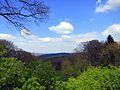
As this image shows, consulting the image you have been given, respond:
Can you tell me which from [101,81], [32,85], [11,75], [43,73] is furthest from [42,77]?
[101,81]

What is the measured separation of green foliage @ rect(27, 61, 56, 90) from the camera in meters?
17.4

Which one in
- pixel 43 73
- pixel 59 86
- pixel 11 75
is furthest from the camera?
pixel 59 86

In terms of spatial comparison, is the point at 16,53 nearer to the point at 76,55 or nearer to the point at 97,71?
the point at 76,55

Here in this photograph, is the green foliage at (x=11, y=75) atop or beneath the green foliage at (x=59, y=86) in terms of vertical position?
atop

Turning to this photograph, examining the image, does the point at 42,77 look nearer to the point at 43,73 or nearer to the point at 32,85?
the point at 43,73

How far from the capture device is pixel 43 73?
57.3ft

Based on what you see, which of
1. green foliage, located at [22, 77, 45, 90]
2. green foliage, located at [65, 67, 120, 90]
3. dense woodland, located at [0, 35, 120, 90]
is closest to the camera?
green foliage, located at [22, 77, 45, 90]

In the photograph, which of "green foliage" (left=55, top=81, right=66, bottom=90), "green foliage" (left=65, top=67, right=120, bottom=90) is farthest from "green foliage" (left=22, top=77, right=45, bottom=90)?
"green foliage" (left=65, top=67, right=120, bottom=90)

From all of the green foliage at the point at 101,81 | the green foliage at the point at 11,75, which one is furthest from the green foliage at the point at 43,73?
the green foliage at the point at 101,81

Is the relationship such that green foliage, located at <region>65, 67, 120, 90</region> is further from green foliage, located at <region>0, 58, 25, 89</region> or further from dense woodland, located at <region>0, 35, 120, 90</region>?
green foliage, located at <region>0, 58, 25, 89</region>

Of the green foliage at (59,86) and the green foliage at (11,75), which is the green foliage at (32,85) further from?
the green foliage at (59,86)

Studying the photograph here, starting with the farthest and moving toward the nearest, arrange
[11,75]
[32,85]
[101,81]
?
[101,81] → [11,75] → [32,85]

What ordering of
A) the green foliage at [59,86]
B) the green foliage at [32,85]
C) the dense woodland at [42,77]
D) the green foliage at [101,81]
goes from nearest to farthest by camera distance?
the green foliage at [32,85]
the dense woodland at [42,77]
the green foliage at [59,86]
the green foliage at [101,81]

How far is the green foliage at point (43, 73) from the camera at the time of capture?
17.4 meters
